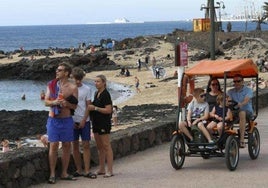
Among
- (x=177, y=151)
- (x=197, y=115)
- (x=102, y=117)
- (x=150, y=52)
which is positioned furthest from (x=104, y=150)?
(x=150, y=52)

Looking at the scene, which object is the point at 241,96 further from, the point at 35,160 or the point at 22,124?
the point at 22,124

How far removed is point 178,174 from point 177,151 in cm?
41

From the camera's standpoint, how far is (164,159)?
10547 millimetres

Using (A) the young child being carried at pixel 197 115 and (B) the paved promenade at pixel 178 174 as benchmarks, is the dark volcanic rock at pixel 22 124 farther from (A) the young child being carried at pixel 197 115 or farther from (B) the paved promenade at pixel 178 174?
(A) the young child being carried at pixel 197 115

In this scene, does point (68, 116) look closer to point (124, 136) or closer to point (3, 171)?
point (3, 171)

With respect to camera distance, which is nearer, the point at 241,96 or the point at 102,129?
the point at 102,129

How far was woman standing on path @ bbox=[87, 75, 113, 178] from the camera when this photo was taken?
8.76m

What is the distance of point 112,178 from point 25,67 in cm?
5937

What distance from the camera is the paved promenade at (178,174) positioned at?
8.52 metres

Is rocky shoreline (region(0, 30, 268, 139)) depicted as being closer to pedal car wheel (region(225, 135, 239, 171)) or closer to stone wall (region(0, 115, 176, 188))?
stone wall (region(0, 115, 176, 188))

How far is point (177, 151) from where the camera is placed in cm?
950

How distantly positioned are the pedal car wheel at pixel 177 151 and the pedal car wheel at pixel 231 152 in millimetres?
745

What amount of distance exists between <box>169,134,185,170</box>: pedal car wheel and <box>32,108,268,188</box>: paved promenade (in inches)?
4.5

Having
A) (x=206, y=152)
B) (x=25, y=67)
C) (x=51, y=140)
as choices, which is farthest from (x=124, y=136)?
(x=25, y=67)
